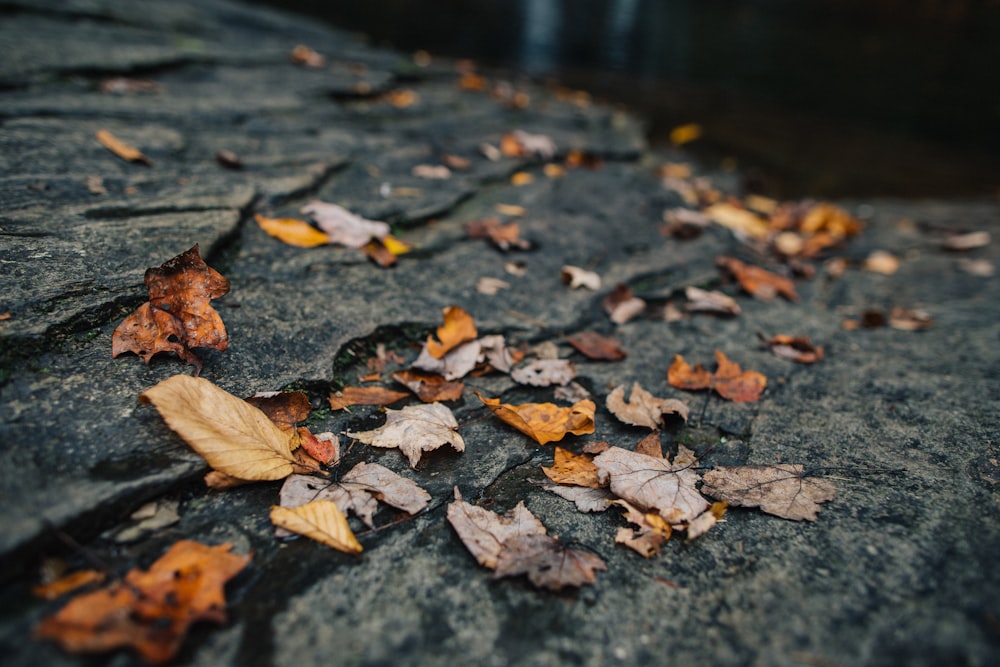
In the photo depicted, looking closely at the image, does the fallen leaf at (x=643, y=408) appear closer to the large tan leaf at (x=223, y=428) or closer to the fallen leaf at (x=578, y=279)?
the fallen leaf at (x=578, y=279)

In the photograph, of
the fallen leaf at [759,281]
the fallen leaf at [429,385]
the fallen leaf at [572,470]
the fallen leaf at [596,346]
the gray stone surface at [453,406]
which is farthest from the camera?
the fallen leaf at [759,281]

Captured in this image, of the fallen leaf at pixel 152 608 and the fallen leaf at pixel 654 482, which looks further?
the fallen leaf at pixel 654 482

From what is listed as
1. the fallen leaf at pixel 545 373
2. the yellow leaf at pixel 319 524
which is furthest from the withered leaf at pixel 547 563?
the fallen leaf at pixel 545 373

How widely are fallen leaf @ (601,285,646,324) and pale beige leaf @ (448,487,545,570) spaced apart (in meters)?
1.11

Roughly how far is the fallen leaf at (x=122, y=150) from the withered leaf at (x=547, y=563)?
7.48 feet

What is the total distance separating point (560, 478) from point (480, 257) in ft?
4.11

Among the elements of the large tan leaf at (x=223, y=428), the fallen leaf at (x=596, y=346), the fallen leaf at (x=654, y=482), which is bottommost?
the fallen leaf at (x=596, y=346)

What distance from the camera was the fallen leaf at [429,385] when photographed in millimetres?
1667

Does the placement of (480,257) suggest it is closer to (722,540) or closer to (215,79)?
(722,540)

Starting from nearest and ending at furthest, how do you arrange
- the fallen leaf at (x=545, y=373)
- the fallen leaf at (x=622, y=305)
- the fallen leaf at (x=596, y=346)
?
the fallen leaf at (x=545, y=373)
the fallen leaf at (x=596, y=346)
the fallen leaf at (x=622, y=305)

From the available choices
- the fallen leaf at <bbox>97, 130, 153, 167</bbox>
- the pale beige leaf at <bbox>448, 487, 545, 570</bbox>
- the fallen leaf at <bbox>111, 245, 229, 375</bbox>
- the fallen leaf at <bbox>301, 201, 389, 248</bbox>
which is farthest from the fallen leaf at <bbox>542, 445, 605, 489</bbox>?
the fallen leaf at <bbox>97, 130, 153, 167</bbox>

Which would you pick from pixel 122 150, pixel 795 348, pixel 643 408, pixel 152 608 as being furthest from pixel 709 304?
pixel 122 150

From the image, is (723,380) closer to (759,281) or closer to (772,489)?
(772,489)

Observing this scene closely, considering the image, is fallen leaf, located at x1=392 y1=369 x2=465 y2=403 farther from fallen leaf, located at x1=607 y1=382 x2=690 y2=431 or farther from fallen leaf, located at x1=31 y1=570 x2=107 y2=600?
fallen leaf, located at x1=31 y1=570 x2=107 y2=600
